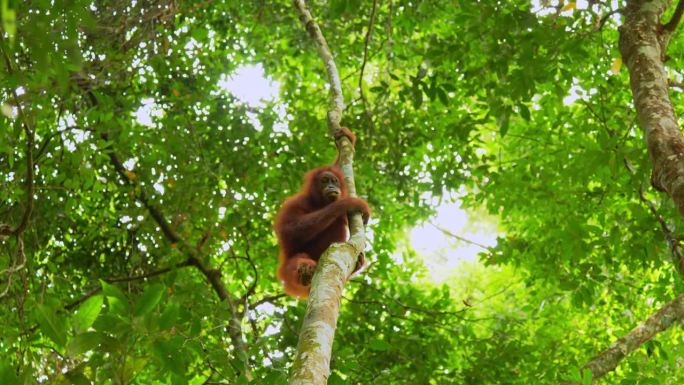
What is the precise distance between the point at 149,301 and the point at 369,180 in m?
4.72

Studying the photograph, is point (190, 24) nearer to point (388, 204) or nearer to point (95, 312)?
point (388, 204)

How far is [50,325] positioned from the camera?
92.2 inches

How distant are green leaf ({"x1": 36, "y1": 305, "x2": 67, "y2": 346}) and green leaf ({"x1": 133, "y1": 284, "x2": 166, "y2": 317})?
0.84 feet

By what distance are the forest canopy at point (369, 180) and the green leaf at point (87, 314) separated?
655 mm

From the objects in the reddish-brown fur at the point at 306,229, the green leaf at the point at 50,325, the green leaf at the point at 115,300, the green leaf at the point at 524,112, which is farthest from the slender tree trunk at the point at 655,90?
the green leaf at the point at 50,325

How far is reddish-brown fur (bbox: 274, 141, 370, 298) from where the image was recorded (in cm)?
473

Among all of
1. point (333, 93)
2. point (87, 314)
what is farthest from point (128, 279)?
point (87, 314)

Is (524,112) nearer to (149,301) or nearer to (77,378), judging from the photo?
(149,301)

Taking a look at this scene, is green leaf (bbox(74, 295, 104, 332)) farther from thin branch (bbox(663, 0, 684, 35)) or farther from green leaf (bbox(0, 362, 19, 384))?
thin branch (bbox(663, 0, 684, 35))

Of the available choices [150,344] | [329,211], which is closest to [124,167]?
[329,211]

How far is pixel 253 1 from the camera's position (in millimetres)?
8227

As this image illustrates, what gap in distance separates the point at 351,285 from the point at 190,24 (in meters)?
3.23

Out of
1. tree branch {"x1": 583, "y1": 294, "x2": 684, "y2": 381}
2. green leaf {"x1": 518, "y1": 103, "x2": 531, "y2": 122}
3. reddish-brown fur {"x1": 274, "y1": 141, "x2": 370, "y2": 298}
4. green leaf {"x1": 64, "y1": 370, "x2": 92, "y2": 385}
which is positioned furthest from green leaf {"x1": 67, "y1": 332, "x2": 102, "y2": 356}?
tree branch {"x1": 583, "y1": 294, "x2": 684, "y2": 381}

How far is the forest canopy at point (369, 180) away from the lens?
4.52m
